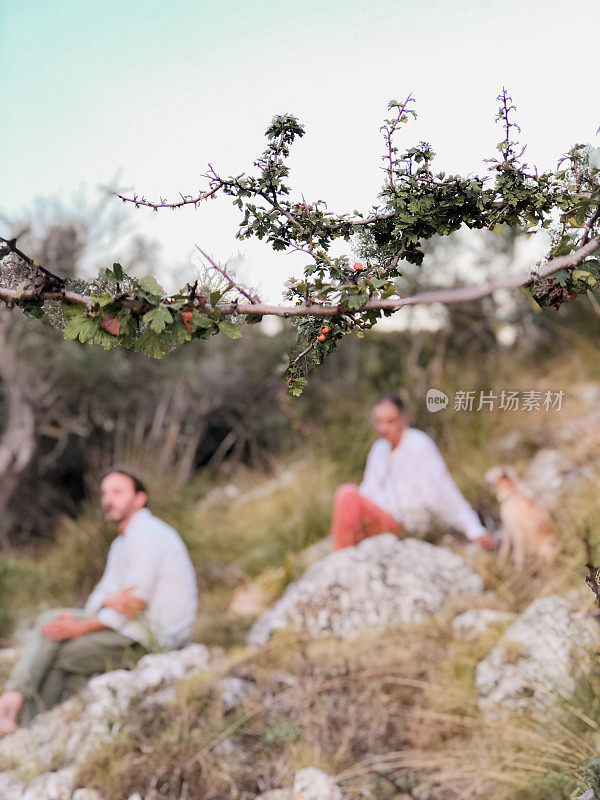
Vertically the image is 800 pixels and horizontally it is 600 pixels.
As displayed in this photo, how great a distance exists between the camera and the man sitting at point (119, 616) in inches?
118

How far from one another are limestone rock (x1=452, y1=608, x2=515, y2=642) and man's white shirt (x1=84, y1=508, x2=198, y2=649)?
1.15m

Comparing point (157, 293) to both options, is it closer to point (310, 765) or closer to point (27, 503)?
point (310, 765)

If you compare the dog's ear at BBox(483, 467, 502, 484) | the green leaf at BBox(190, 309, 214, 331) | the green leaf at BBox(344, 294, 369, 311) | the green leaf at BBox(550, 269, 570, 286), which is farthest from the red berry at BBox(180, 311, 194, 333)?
the dog's ear at BBox(483, 467, 502, 484)

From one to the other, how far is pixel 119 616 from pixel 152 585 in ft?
0.60

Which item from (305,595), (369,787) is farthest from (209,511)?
(369,787)

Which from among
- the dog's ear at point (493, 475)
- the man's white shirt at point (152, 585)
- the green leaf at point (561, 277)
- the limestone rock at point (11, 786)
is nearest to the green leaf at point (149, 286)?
the green leaf at point (561, 277)

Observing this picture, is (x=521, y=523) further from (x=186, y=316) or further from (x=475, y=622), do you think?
(x=186, y=316)

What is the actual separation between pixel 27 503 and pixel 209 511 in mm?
1373

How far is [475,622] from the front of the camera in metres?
2.90

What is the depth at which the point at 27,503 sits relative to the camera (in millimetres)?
4781

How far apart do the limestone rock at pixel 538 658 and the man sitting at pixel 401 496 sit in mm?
783

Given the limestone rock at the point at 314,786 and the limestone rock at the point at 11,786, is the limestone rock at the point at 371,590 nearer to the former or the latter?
the limestone rock at the point at 314,786

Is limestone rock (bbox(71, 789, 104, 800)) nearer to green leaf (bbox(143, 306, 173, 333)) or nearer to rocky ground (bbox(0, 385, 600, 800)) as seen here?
rocky ground (bbox(0, 385, 600, 800))

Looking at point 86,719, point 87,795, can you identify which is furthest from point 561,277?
point 86,719
